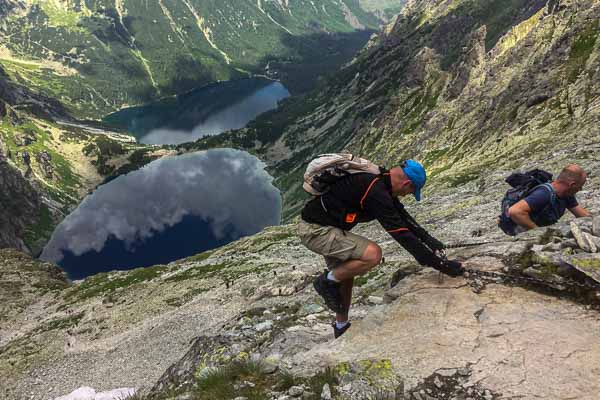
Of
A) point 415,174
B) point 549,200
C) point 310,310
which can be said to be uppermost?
point 415,174

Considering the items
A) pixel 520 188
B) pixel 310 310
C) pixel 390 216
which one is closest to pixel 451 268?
pixel 390 216

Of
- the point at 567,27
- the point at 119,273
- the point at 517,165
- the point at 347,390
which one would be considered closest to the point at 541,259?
the point at 347,390

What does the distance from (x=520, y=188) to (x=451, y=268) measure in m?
5.31

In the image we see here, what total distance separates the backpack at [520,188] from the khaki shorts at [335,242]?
671 centimetres

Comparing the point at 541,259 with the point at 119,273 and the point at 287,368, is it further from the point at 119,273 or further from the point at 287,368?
the point at 119,273

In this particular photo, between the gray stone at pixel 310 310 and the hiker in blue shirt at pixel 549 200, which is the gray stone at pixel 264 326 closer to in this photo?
the gray stone at pixel 310 310

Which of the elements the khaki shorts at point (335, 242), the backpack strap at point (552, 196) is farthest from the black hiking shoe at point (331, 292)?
the backpack strap at point (552, 196)

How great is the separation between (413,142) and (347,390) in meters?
133

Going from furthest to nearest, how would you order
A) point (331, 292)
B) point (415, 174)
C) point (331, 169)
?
point (331, 292), point (331, 169), point (415, 174)

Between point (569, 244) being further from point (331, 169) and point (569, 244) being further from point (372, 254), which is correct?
point (331, 169)

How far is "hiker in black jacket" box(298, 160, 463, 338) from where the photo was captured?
9672 millimetres

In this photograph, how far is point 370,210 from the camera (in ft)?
32.5

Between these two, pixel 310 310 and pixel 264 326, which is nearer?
pixel 264 326

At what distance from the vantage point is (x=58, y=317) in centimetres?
6706
